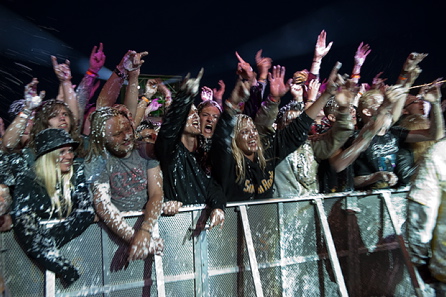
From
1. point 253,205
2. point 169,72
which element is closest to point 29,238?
point 253,205

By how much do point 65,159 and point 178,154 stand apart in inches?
33.7

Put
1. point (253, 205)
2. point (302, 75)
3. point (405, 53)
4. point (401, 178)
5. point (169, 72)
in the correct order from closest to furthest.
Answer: point (253, 205) < point (401, 178) < point (302, 75) < point (405, 53) < point (169, 72)

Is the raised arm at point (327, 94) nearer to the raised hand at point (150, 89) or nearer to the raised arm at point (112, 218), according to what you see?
the raised arm at point (112, 218)

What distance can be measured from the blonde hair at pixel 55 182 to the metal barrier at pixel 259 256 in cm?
26

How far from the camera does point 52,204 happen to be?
268 centimetres

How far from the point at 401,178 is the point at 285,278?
172 centimetres

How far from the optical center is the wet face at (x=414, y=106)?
448cm

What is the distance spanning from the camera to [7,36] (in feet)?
16.3

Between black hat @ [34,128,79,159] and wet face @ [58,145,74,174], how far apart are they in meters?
0.04

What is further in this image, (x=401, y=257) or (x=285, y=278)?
(x=401, y=257)

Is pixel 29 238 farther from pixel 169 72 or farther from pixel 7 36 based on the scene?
pixel 169 72

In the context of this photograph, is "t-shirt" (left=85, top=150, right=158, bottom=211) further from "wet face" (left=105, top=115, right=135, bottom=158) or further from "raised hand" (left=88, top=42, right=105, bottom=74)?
"raised hand" (left=88, top=42, right=105, bottom=74)

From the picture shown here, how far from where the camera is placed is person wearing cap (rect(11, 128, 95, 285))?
8.12 feet

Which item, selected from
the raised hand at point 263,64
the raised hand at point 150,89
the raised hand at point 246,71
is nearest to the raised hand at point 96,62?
the raised hand at point 150,89
